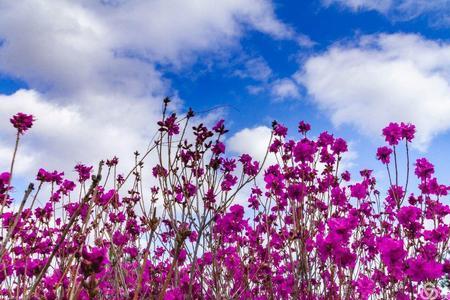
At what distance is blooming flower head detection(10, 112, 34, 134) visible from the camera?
3.30m

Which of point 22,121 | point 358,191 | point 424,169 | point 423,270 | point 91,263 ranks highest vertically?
point 424,169

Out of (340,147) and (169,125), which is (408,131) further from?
(169,125)

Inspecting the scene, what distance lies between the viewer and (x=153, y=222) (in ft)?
4.65

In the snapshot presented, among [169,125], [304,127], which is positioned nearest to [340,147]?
[304,127]

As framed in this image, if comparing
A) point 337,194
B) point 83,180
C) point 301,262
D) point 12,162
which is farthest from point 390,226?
point 12,162

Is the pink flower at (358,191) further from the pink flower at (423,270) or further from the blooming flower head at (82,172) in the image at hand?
the blooming flower head at (82,172)

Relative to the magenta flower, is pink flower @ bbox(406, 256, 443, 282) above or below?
below

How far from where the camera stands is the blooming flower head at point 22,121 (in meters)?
3.30

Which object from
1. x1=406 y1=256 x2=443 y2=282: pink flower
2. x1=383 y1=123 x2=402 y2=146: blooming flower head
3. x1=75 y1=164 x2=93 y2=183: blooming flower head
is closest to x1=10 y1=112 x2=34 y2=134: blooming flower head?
x1=75 y1=164 x2=93 y2=183: blooming flower head

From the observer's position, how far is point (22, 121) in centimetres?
335

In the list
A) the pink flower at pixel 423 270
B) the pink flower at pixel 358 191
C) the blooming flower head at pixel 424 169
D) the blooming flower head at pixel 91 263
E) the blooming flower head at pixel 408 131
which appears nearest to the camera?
the blooming flower head at pixel 91 263

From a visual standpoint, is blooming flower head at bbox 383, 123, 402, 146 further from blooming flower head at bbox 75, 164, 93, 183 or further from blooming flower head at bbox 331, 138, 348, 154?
blooming flower head at bbox 75, 164, 93, 183

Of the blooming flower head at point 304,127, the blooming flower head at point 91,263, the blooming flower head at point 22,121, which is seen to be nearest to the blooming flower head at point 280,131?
the blooming flower head at point 304,127

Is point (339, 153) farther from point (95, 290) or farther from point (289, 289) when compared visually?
point (95, 290)
